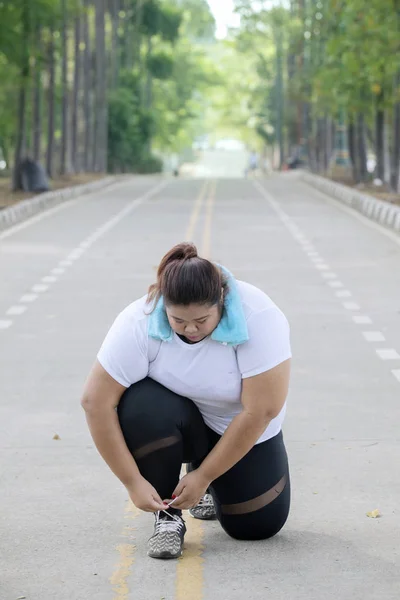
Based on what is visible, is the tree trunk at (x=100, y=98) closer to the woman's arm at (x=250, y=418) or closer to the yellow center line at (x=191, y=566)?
the yellow center line at (x=191, y=566)

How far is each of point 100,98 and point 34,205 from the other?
43891mm

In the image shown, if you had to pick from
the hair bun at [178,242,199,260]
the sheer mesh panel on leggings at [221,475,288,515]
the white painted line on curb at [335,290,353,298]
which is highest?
the hair bun at [178,242,199,260]

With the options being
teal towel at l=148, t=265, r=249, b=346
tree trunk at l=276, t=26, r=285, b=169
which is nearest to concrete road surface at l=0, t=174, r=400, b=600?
teal towel at l=148, t=265, r=249, b=346

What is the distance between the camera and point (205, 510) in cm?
724

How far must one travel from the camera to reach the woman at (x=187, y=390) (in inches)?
244

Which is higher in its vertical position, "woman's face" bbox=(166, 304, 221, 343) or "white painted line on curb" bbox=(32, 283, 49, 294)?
"woman's face" bbox=(166, 304, 221, 343)

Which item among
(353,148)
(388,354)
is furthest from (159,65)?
(388,354)

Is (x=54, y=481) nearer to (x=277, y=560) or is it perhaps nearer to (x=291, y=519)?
(x=291, y=519)

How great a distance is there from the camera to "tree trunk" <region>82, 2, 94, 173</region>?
74812mm

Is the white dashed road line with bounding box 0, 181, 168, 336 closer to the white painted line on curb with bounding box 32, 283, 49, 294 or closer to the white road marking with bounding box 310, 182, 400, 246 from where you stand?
the white painted line on curb with bounding box 32, 283, 49, 294

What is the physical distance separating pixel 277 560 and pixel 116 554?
645mm

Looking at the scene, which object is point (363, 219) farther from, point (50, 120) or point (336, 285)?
point (50, 120)

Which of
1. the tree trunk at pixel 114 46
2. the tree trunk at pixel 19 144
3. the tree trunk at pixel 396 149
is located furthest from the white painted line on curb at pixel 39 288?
the tree trunk at pixel 114 46

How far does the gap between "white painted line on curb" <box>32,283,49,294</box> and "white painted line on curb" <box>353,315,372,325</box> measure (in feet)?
14.5
